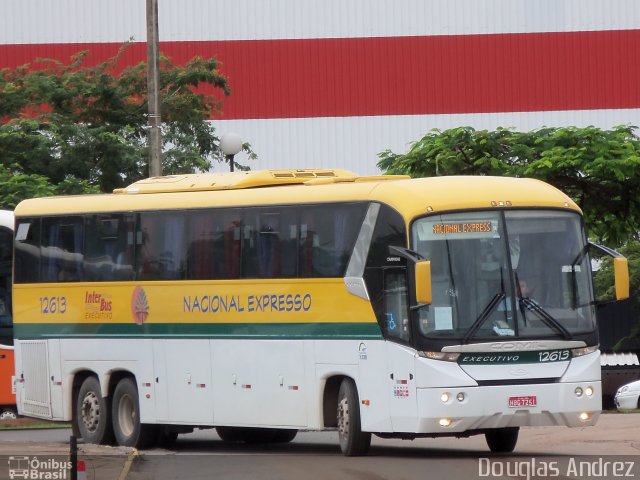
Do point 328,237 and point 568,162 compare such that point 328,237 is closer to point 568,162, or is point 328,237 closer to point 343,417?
point 343,417

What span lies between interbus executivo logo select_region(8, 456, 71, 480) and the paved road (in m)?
0.22

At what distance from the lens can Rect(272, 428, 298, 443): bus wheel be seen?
21422mm

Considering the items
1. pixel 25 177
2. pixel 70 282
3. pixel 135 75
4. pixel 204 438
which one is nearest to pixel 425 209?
pixel 70 282

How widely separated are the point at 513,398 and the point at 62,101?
75.2ft

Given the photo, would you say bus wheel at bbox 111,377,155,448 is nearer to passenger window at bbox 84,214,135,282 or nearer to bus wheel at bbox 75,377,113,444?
bus wheel at bbox 75,377,113,444

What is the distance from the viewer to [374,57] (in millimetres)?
42688

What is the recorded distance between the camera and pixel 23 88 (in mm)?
37562

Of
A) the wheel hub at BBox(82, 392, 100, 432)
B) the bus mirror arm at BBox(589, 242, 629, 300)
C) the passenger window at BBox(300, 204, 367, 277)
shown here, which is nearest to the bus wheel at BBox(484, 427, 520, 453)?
the bus mirror arm at BBox(589, 242, 629, 300)

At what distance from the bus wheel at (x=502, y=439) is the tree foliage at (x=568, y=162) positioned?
13.5 m

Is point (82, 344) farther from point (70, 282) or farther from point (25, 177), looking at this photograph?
point (25, 177)

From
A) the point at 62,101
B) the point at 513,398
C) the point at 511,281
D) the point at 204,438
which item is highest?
the point at 62,101

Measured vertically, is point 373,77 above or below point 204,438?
above

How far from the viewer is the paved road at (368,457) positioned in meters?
15.4

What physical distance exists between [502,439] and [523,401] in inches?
66.4
